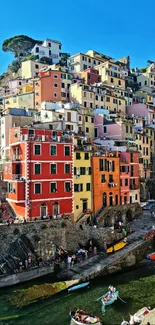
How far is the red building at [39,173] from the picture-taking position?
4275 cm

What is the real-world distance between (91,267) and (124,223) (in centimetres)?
1470

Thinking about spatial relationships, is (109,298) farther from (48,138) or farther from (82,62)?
(82,62)

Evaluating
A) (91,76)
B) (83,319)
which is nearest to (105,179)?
(83,319)

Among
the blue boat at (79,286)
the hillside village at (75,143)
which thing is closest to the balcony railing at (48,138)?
the hillside village at (75,143)

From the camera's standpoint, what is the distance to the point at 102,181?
50.2 meters

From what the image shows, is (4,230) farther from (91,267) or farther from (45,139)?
(45,139)

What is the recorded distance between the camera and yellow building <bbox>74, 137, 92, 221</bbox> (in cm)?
4731

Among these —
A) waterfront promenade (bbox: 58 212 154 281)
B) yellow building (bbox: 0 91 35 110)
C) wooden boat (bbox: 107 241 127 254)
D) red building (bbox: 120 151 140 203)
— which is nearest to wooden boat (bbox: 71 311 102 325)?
waterfront promenade (bbox: 58 212 154 281)

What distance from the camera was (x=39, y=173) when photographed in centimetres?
4356

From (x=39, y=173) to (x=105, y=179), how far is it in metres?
12.1

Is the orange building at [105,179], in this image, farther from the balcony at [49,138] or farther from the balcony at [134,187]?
the balcony at [49,138]

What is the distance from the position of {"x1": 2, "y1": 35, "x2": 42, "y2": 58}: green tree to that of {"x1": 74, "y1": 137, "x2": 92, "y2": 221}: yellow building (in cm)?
8581

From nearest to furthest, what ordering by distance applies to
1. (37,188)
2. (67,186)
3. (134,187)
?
(37,188)
(67,186)
(134,187)

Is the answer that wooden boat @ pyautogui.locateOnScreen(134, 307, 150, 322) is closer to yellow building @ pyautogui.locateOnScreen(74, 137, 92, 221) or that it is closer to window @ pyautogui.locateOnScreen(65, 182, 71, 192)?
yellow building @ pyautogui.locateOnScreen(74, 137, 92, 221)
